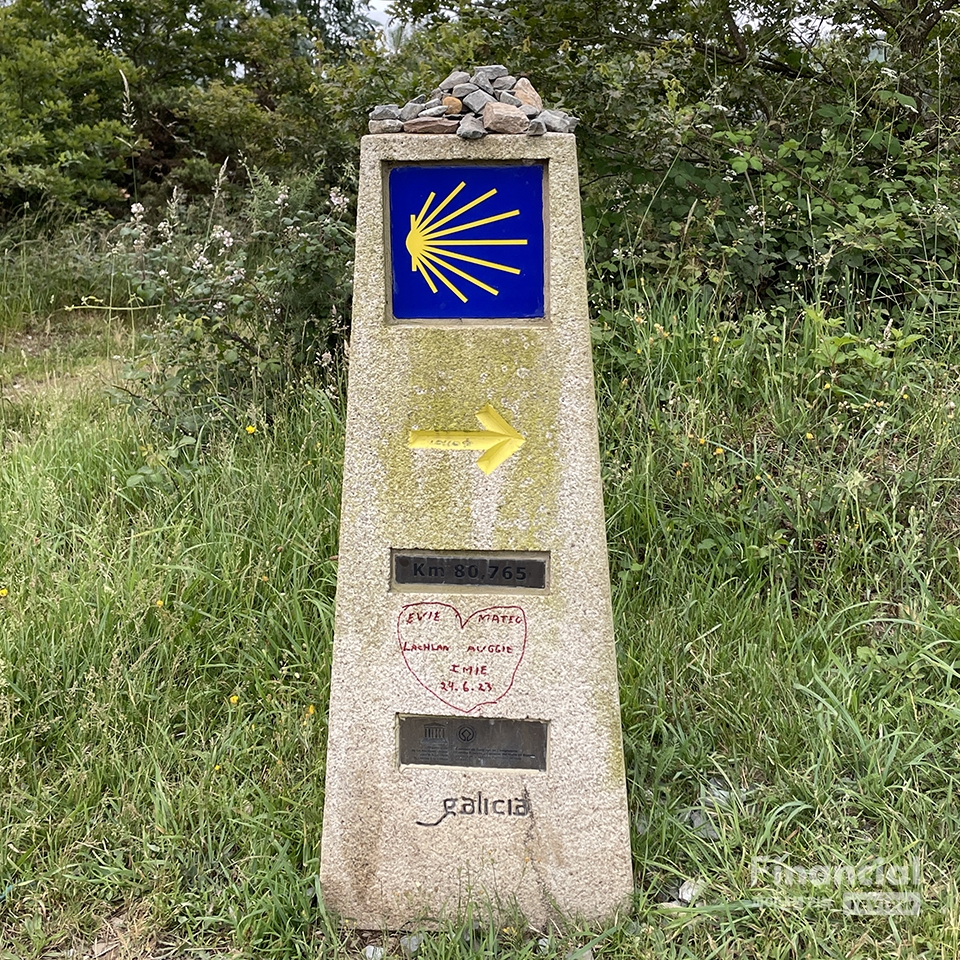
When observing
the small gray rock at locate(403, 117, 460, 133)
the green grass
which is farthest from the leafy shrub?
the small gray rock at locate(403, 117, 460, 133)

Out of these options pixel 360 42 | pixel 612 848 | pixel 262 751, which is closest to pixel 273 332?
pixel 360 42

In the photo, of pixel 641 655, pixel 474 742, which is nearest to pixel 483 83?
pixel 474 742

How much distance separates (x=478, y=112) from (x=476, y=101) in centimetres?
2

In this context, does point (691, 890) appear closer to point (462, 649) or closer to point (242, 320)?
point (462, 649)

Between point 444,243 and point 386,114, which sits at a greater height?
point 386,114

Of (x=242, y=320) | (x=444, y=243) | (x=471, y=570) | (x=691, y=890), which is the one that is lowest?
(x=691, y=890)

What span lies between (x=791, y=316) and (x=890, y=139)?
884 mm

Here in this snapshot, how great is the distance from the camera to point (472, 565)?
1.88 meters

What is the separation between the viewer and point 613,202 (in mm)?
4090

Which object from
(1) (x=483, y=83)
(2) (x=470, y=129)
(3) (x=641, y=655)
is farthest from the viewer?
(3) (x=641, y=655)

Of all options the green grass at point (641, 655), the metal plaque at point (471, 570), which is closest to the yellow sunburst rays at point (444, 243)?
the metal plaque at point (471, 570)

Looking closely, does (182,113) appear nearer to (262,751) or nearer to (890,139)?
(890,139)

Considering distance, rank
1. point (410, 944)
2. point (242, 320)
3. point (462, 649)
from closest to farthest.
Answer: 1. point (462, 649)
2. point (410, 944)
3. point (242, 320)

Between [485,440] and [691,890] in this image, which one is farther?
[691,890]
